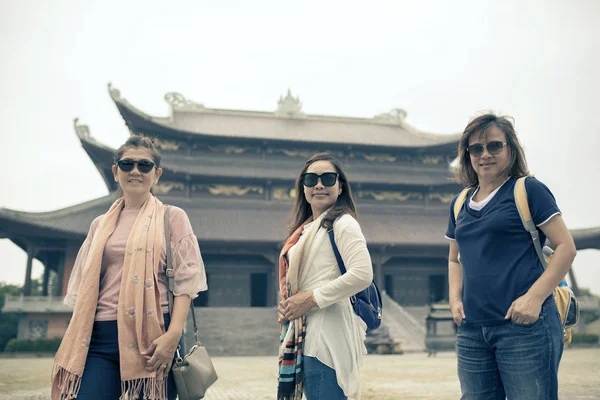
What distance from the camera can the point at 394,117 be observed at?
29.0 m

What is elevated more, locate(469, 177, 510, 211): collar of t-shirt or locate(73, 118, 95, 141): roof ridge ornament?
locate(73, 118, 95, 141): roof ridge ornament

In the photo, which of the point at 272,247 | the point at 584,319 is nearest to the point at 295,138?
the point at 272,247

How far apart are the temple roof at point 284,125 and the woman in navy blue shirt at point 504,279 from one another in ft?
67.9

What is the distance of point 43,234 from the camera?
61.8 ft

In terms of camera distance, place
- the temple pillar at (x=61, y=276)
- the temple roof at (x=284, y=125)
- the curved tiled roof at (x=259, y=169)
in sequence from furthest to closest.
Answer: the temple roof at (x=284, y=125)
the curved tiled roof at (x=259, y=169)
the temple pillar at (x=61, y=276)

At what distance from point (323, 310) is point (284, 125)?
24611mm

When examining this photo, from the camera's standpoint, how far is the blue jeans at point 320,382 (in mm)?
2332

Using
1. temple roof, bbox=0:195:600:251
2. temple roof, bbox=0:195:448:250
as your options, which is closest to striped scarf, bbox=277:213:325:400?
temple roof, bbox=0:195:600:251

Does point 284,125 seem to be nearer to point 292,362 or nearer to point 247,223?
point 247,223

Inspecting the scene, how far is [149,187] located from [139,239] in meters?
0.36

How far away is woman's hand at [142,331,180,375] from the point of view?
7.73 ft

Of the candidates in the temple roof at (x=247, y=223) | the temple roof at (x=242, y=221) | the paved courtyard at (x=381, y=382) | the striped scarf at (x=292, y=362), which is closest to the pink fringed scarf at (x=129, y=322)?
the striped scarf at (x=292, y=362)

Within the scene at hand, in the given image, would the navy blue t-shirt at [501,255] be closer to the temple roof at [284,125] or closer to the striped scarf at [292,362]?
the striped scarf at [292,362]

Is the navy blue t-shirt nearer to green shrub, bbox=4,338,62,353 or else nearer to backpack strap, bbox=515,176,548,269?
backpack strap, bbox=515,176,548,269
